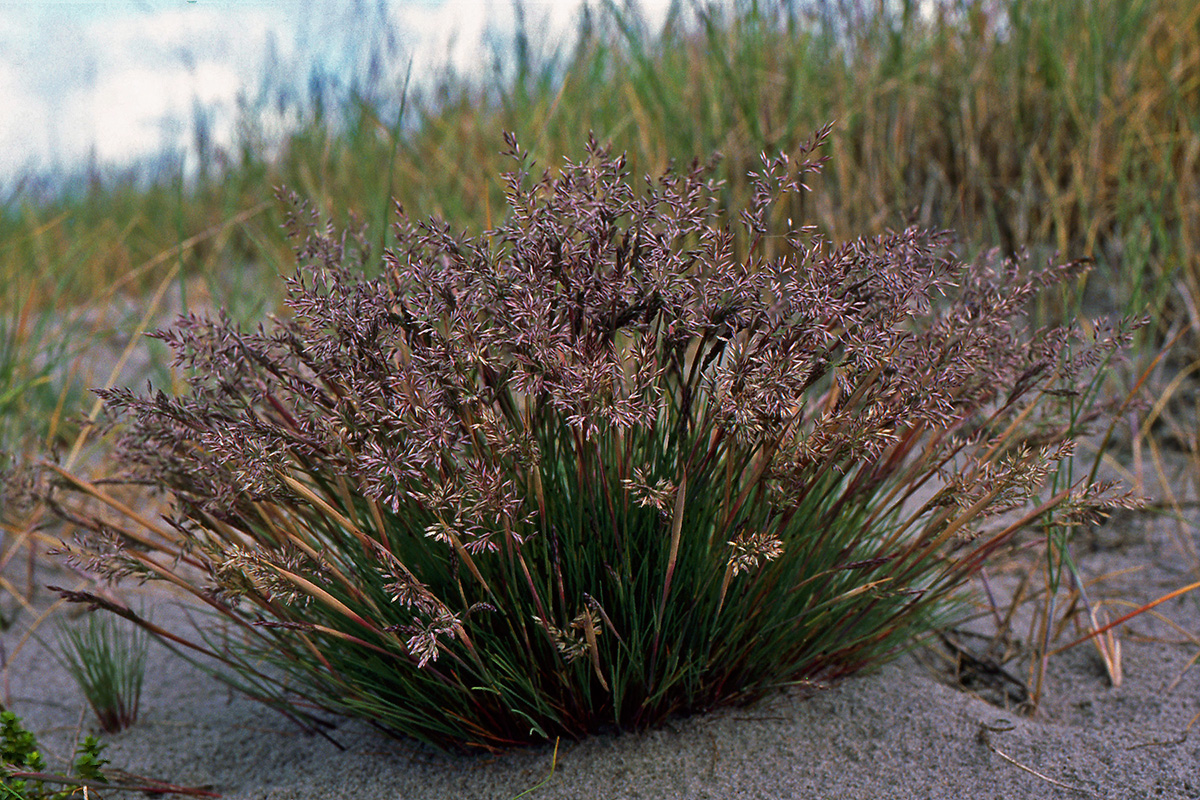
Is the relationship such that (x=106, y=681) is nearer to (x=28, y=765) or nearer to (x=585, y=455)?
(x=28, y=765)

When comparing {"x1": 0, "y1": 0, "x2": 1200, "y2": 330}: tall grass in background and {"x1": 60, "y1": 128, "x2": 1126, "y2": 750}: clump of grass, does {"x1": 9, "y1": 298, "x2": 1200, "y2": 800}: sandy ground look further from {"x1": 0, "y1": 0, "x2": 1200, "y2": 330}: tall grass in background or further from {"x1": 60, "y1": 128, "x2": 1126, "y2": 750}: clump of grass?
{"x1": 0, "y1": 0, "x2": 1200, "y2": 330}: tall grass in background

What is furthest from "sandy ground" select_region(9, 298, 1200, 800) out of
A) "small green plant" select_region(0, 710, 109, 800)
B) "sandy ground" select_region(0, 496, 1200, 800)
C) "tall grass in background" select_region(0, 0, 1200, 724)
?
"tall grass in background" select_region(0, 0, 1200, 724)

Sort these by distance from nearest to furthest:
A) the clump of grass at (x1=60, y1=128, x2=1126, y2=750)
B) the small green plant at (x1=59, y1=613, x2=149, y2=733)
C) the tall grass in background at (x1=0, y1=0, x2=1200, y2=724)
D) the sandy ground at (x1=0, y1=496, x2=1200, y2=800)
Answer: the clump of grass at (x1=60, y1=128, x2=1126, y2=750) → the sandy ground at (x1=0, y1=496, x2=1200, y2=800) → the small green plant at (x1=59, y1=613, x2=149, y2=733) → the tall grass in background at (x1=0, y1=0, x2=1200, y2=724)

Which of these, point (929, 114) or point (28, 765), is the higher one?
point (929, 114)

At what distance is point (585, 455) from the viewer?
146 centimetres

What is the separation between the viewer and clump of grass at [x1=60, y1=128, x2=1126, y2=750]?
4.29 feet

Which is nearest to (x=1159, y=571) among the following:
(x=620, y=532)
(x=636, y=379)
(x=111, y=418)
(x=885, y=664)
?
(x=885, y=664)

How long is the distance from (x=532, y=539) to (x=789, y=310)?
0.55 meters

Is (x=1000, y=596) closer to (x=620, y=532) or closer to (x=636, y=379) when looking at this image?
(x=620, y=532)

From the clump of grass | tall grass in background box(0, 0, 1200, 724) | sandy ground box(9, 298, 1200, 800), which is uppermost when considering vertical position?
tall grass in background box(0, 0, 1200, 724)

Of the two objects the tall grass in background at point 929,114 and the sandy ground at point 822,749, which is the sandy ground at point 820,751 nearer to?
the sandy ground at point 822,749

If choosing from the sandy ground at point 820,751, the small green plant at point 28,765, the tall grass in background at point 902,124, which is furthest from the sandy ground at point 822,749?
the tall grass in background at point 902,124

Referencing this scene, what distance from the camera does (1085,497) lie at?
4.87 ft

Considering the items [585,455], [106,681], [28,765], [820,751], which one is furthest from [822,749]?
[106,681]
